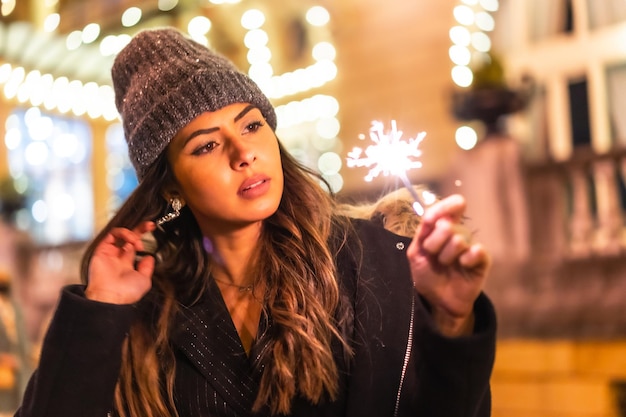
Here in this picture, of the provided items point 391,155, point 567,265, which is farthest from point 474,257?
point 567,265

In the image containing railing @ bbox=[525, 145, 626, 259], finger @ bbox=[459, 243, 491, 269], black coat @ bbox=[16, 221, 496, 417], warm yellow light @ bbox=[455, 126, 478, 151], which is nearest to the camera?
finger @ bbox=[459, 243, 491, 269]

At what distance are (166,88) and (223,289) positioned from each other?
45cm

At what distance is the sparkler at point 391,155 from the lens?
3.03ft

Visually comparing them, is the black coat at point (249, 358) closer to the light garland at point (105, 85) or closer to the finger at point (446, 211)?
the finger at point (446, 211)

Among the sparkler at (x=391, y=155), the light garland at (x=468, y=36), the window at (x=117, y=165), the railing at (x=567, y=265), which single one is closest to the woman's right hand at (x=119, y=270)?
the sparkler at (x=391, y=155)

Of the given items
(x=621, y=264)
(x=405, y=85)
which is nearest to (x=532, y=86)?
(x=405, y=85)

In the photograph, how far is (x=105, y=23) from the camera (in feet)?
17.0

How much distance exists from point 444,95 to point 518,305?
161 cm

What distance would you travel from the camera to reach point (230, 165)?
46.6 inches

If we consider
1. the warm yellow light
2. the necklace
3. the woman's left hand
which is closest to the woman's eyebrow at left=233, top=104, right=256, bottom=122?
the necklace

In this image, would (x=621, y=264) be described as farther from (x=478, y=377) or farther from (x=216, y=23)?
(x=216, y=23)

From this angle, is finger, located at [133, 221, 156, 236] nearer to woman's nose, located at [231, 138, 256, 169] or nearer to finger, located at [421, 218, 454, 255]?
woman's nose, located at [231, 138, 256, 169]

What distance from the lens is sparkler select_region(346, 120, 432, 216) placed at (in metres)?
0.92

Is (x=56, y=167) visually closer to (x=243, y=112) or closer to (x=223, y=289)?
(x=223, y=289)
